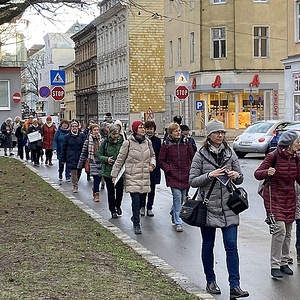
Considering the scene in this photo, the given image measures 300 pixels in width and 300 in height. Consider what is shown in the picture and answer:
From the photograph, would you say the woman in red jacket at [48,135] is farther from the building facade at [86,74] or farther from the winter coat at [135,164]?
the building facade at [86,74]

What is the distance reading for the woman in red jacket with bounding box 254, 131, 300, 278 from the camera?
26.7 feet

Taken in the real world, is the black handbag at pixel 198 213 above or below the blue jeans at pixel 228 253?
above

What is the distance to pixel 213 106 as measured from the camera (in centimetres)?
5194

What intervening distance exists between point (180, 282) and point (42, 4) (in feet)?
24.7

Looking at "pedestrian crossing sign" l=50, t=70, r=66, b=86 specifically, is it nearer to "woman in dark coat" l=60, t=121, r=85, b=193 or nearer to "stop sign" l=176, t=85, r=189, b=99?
"stop sign" l=176, t=85, r=189, b=99

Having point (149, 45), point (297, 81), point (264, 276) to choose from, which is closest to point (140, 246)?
point (264, 276)

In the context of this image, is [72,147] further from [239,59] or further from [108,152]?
[239,59]

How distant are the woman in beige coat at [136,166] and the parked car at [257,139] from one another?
16837 millimetres

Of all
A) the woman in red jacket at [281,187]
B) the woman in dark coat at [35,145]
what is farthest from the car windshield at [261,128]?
the woman in red jacket at [281,187]

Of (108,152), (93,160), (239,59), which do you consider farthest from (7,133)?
(239,59)

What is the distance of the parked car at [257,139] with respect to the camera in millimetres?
28250

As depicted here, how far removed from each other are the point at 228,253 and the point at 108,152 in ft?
20.9

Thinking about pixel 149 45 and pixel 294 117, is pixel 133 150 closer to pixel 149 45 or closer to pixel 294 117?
pixel 294 117

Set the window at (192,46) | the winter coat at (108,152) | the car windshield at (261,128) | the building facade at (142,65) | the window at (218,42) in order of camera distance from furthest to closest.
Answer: the building facade at (142,65)
the window at (192,46)
the window at (218,42)
the car windshield at (261,128)
the winter coat at (108,152)
